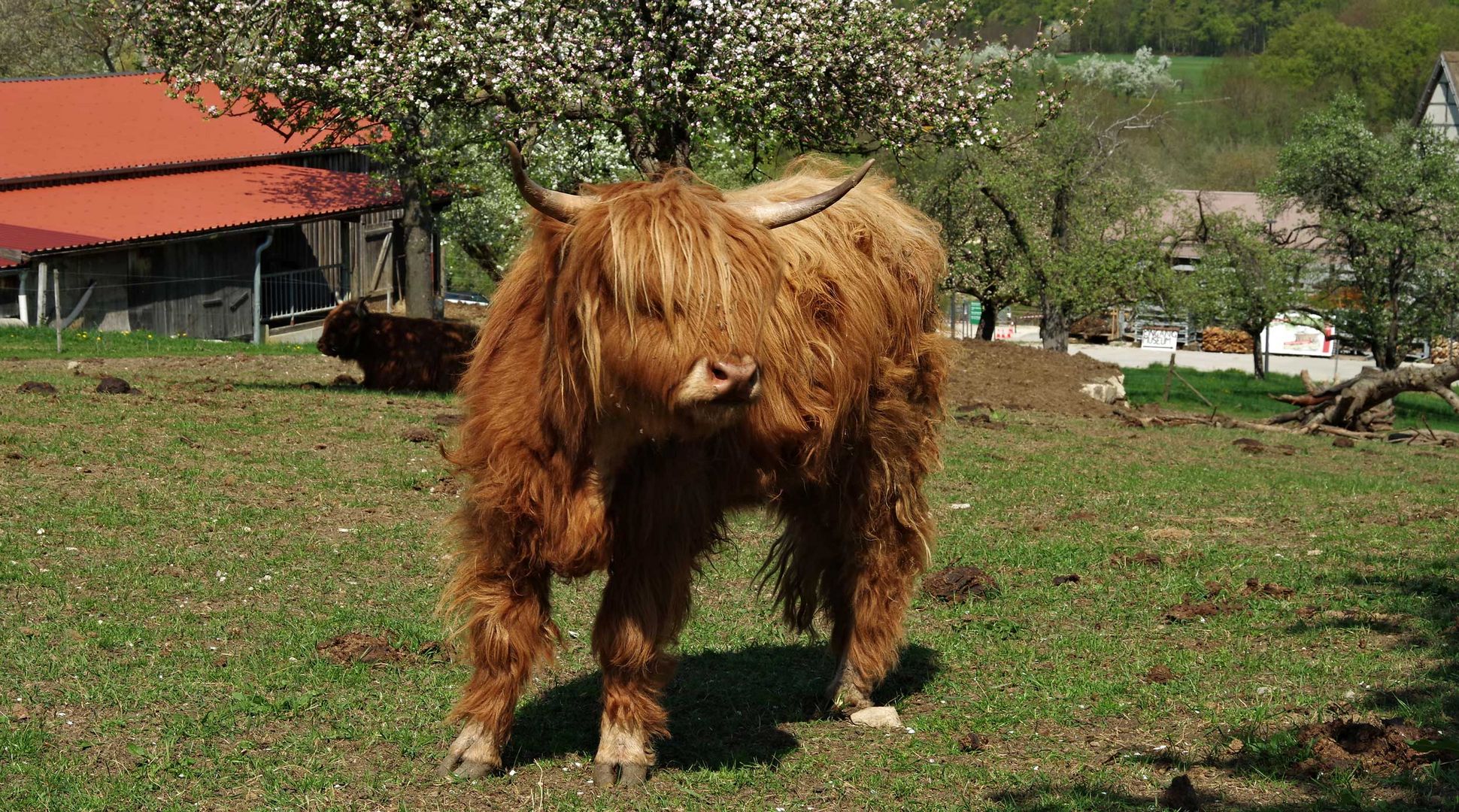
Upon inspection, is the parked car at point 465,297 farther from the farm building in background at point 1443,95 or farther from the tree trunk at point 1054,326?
the farm building in background at point 1443,95

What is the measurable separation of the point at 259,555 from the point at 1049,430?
10575mm

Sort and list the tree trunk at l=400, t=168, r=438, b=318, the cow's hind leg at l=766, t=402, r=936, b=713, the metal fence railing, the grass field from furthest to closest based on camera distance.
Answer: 1. the metal fence railing
2. the tree trunk at l=400, t=168, r=438, b=318
3. the cow's hind leg at l=766, t=402, r=936, b=713
4. the grass field

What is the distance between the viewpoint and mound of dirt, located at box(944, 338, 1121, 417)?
2030 cm

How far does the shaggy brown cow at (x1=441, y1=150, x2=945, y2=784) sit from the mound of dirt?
13021mm

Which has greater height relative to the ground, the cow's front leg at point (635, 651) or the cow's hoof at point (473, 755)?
the cow's front leg at point (635, 651)

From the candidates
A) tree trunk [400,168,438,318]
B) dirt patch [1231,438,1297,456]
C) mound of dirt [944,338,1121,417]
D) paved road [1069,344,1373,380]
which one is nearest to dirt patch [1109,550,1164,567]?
dirt patch [1231,438,1297,456]

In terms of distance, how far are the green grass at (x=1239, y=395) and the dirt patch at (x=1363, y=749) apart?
2032 cm

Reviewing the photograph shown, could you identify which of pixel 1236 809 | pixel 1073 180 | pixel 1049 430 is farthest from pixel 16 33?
pixel 1236 809

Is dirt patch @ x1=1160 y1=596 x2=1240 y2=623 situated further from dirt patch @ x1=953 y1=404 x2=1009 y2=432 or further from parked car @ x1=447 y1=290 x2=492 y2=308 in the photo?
parked car @ x1=447 y1=290 x2=492 y2=308

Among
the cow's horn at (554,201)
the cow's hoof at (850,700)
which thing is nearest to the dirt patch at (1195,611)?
the cow's hoof at (850,700)

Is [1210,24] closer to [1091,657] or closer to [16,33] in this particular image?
[16,33]

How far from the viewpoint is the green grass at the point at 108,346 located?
63.8 ft

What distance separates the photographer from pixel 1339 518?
10.4m

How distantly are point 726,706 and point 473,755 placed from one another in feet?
4.93
